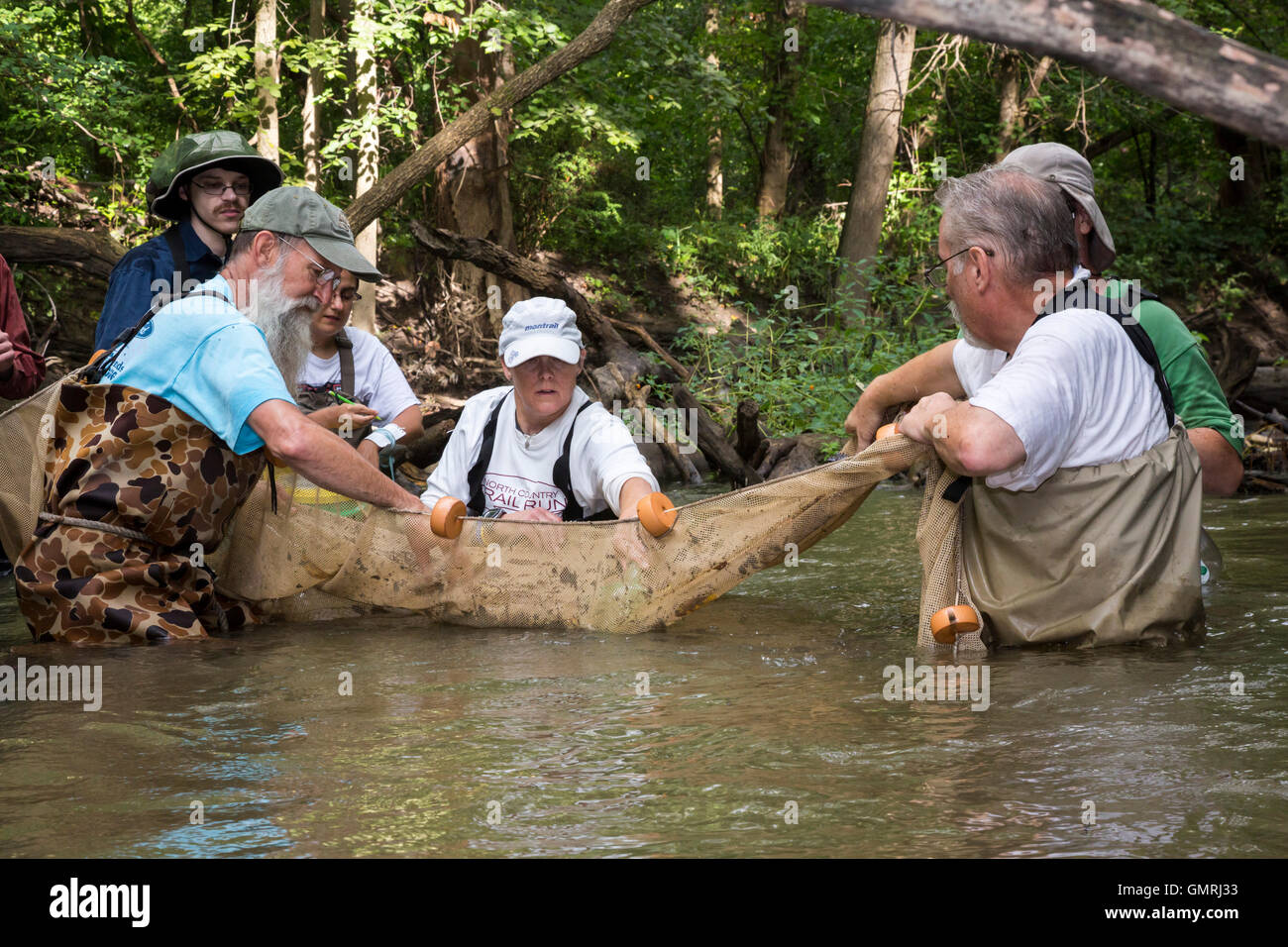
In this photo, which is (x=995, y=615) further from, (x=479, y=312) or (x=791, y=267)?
(x=791, y=267)

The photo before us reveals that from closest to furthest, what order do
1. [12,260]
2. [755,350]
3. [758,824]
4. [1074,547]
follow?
[758,824] → [1074,547] → [12,260] → [755,350]

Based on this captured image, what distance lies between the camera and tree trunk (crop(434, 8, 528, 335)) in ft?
53.3

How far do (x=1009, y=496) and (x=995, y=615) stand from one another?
41 centimetres

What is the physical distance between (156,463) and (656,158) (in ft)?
67.6

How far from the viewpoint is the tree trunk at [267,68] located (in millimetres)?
14539

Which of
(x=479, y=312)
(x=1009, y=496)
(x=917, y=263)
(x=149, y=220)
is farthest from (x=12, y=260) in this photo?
(x=917, y=263)

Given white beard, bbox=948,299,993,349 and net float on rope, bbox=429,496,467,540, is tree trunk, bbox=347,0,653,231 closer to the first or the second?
net float on rope, bbox=429,496,467,540

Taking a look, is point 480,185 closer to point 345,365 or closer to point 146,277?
point 345,365

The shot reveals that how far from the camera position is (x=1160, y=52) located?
77.0 inches

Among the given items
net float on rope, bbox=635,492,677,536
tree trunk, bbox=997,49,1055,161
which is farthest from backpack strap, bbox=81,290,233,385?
tree trunk, bbox=997,49,1055,161

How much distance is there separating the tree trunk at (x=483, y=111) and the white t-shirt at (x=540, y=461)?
21.7ft

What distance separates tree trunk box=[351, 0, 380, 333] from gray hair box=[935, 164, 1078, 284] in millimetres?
11113

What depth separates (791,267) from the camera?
850 inches

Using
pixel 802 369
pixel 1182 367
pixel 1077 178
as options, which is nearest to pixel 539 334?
pixel 1077 178
